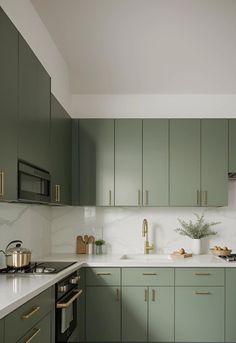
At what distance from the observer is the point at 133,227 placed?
5.10 meters

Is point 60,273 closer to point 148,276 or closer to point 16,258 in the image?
point 16,258

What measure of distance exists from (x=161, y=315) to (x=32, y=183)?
195 centimetres

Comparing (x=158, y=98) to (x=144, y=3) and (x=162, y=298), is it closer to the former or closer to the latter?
(x=144, y=3)

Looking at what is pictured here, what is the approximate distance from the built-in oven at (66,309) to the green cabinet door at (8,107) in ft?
3.10

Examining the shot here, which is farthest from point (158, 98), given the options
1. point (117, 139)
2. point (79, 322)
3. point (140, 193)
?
point (79, 322)

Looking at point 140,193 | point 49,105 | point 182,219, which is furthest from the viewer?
point 182,219

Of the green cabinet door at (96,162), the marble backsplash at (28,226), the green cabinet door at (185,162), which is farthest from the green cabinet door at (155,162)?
the marble backsplash at (28,226)

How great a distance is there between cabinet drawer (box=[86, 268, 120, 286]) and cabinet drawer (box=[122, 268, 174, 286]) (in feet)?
0.24

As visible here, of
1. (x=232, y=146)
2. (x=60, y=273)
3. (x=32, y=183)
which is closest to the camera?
(x=32, y=183)

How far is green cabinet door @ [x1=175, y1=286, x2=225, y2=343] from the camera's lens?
429cm

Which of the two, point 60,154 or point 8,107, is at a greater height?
point 8,107

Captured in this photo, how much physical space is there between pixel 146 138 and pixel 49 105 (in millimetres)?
1386

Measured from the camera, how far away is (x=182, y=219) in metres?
5.09

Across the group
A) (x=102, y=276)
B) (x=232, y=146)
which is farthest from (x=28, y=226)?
(x=232, y=146)
